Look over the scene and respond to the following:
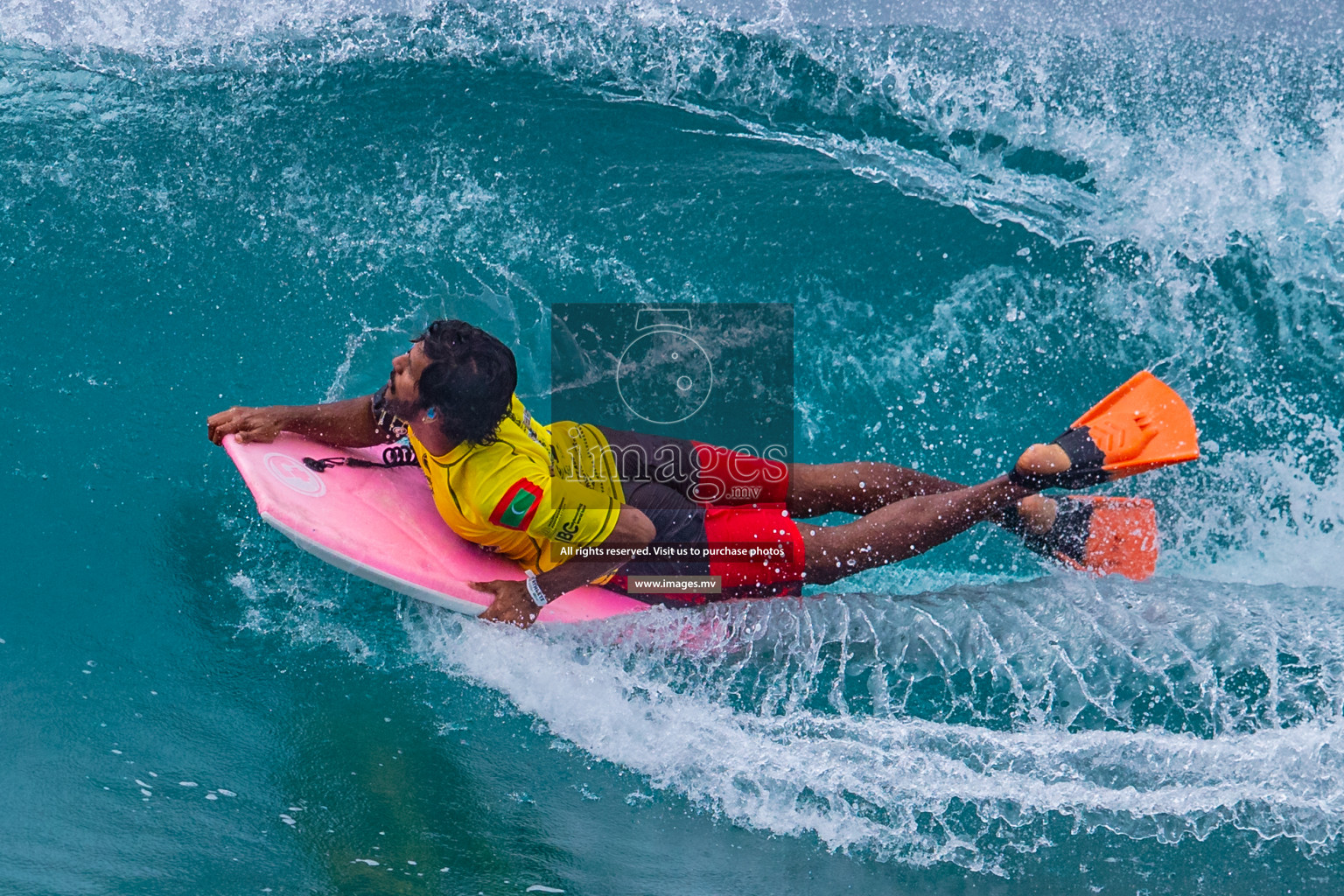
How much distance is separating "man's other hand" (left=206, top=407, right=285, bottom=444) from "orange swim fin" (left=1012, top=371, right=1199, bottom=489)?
7.92ft

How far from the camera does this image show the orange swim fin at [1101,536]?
3.87 meters

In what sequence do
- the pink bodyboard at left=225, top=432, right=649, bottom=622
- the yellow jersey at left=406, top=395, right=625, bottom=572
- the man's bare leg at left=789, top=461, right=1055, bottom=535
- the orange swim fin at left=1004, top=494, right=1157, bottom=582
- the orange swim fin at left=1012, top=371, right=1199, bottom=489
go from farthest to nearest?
the orange swim fin at left=1004, top=494, right=1157, bottom=582 < the man's bare leg at left=789, top=461, right=1055, bottom=535 < the orange swim fin at left=1012, top=371, right=1199, bottom=489 < the pink bodyboard at left=225, top=432, right=649, bottom=622 < the yellow jersey at left=406, top=395, right=625, bottom=572

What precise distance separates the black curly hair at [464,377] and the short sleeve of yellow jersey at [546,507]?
218mm

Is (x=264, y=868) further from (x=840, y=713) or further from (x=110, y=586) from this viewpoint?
(x=840, y=713)

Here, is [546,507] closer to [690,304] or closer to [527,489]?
[527,489]

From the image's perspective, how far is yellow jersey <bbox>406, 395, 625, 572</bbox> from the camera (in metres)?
2.99

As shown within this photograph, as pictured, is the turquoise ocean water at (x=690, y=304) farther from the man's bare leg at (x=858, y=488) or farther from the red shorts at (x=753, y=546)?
the man's bare leg at (x=858, y=488)

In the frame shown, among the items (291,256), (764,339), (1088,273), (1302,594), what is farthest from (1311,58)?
(291,256)

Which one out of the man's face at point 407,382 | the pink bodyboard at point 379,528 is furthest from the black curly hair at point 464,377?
the pink bodyboard at point 379,528

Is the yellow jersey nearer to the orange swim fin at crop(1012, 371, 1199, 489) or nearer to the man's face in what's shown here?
the man's face

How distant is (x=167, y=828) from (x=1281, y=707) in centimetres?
364

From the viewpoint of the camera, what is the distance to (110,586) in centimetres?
376

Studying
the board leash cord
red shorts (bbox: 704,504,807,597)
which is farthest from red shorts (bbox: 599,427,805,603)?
the board leash cord

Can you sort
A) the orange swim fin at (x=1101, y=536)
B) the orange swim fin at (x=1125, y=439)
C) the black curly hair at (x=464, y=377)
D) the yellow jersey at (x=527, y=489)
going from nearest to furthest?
the black curly hair at (x=464, y=377), the yellow jersey at (x=527, y=489), the orange swim fin at (x=1125, y=439), the orange swim fin at (x=1101, y=536)
